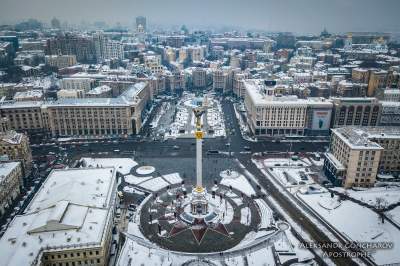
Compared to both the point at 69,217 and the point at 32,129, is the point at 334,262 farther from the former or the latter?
the point at 32,129

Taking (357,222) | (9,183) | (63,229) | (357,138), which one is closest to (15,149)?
(9,183)

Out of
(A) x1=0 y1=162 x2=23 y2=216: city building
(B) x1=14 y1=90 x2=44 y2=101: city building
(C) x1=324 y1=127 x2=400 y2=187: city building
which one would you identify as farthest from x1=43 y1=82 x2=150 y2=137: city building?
(C) x1=324 y1=127 x2=400 y2=187: city building

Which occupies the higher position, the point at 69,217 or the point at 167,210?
the point at 69,217

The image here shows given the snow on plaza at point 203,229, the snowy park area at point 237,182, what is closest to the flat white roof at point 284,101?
the snowy park area at point 237,182

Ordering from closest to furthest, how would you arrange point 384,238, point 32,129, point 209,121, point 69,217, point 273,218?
1. point 69,217
2. point 384,238
3. point 273,218
4. point 32,129
5. point 209,121

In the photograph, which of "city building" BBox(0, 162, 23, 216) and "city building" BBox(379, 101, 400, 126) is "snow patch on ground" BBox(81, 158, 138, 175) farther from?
"city building" BBox(379, 101, 400, 126)

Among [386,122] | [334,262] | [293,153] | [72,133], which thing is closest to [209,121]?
[293,153]
